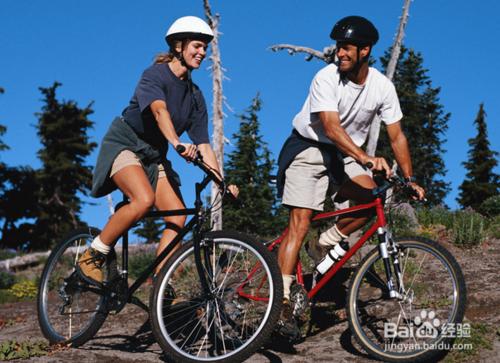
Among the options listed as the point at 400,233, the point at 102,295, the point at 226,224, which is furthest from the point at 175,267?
the point at 226,224

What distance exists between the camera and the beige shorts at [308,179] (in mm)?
5203

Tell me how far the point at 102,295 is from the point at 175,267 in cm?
110

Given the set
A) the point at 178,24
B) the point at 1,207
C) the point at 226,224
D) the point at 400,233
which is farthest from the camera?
the point at 1,207

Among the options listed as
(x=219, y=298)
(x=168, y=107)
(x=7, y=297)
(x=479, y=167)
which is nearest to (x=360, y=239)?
(x=219, y=298)

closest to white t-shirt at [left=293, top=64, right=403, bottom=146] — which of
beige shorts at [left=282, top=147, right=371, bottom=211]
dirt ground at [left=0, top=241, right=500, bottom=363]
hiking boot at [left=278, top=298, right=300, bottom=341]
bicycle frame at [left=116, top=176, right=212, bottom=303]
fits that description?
beige shorts at [left=282, top=147, right=371, bottom=211]

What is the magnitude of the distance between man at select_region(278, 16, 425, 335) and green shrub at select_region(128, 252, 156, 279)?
8346 mm

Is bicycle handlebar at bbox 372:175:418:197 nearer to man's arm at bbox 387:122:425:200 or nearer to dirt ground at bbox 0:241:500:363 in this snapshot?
man's arm at bbox 387:122:425:200

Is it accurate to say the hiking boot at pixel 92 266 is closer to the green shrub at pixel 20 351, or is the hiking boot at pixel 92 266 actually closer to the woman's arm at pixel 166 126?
the green shrub at pixel 20 351

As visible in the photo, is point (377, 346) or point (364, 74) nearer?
point (377, 346)

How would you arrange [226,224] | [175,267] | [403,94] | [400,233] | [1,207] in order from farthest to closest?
1. [403,94]
2. [1,207]
3. [226,224]
4. [400,233]
5. [175,267]

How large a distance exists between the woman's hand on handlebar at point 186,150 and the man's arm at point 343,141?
109 centimetres

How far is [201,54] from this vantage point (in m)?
5.02

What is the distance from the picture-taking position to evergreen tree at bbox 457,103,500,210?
39156 millimetres

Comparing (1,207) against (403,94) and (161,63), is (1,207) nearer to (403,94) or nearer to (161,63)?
(403,94)
